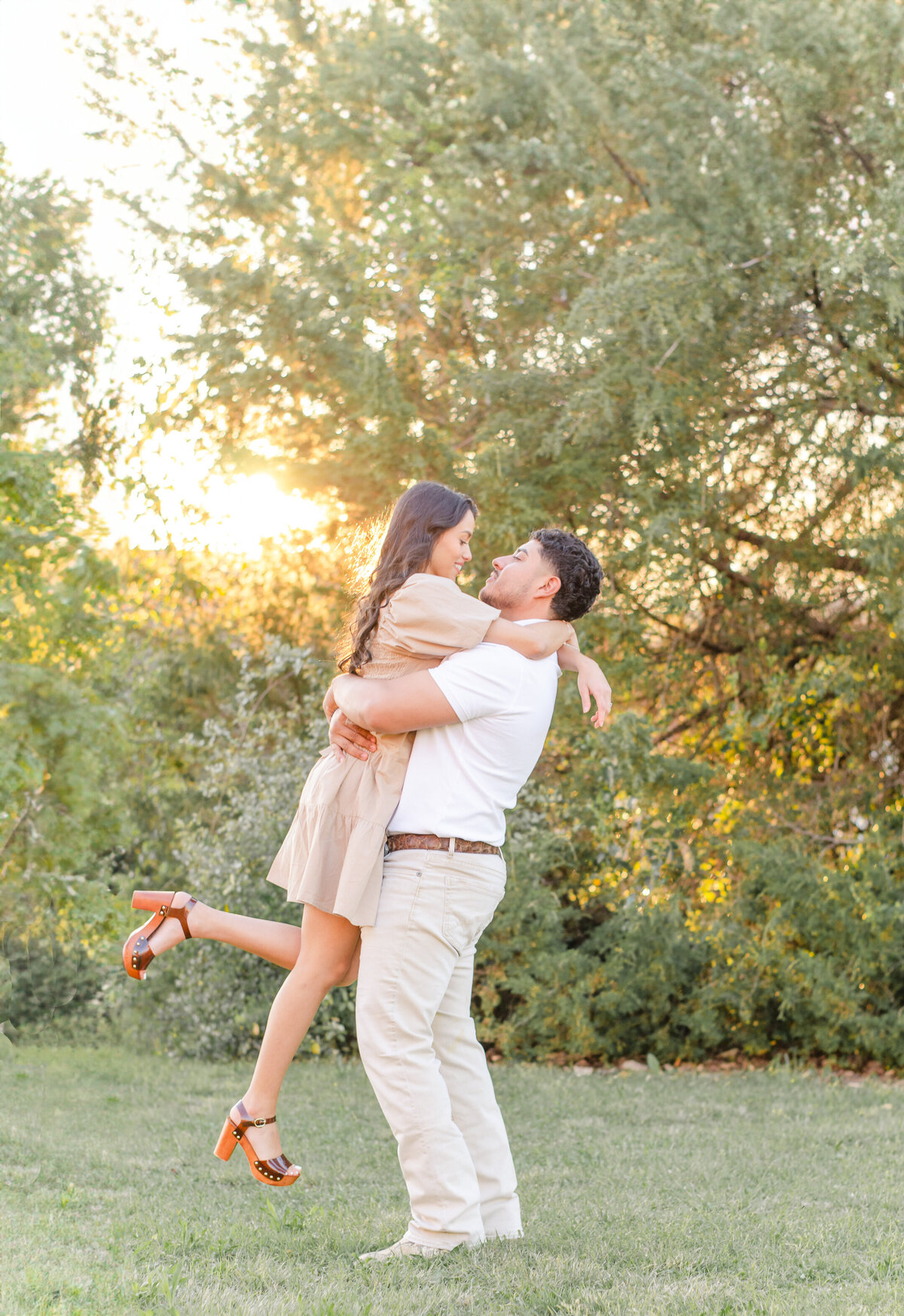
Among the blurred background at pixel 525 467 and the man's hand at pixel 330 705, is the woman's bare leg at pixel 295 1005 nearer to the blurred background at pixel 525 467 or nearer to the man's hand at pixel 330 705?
the man's hand at pixel 330 705

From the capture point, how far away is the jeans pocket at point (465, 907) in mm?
3117

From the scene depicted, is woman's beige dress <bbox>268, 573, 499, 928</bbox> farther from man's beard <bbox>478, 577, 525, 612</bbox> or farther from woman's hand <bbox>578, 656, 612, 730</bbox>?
woman's hand <bbox>578, 656, 612, 730</bbox>

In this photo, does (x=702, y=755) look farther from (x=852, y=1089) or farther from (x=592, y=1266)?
(x=592, y=1266)

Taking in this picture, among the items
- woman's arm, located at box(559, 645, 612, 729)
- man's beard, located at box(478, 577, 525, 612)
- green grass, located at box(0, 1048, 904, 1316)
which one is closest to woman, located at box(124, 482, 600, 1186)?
man's beard, located at box(478, 577, 525, 612)

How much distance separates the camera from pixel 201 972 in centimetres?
723

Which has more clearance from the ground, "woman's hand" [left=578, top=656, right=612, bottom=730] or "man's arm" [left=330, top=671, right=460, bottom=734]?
"woman's hand" [left=578, top=656, right=612, bottom=730]

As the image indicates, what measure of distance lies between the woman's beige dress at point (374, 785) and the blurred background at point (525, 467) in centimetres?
394

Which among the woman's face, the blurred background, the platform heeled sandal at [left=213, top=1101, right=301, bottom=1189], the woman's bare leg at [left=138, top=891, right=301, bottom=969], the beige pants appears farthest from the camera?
the blurred background

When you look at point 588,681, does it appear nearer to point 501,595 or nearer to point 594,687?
point 594,687

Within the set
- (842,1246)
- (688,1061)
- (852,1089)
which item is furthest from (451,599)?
(688,1061)

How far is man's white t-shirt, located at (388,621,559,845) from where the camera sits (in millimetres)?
3119

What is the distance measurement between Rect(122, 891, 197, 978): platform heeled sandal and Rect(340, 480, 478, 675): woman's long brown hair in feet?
2.66

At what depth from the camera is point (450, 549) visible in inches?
131

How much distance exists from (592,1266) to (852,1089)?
384 cm
